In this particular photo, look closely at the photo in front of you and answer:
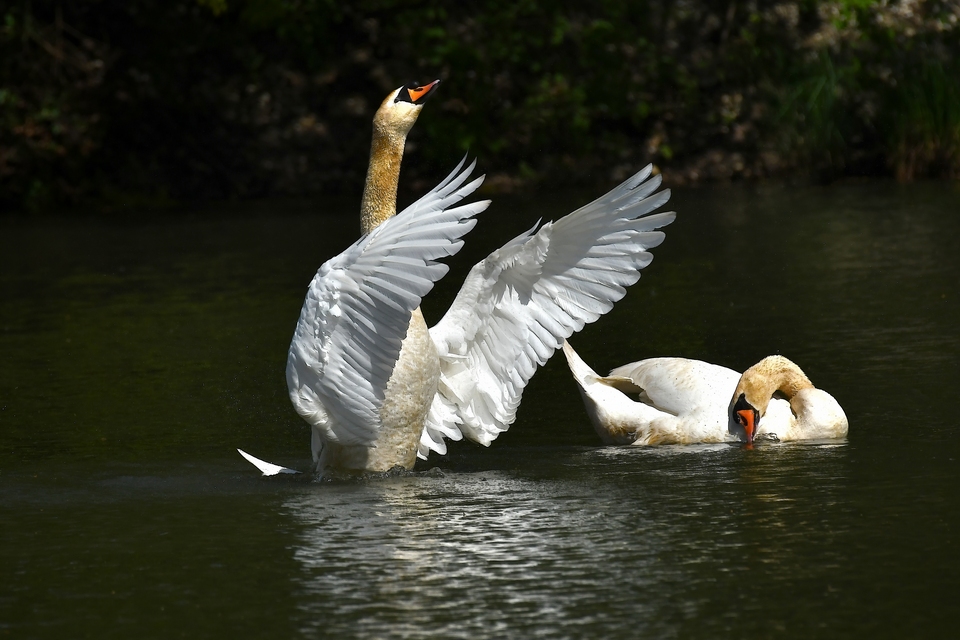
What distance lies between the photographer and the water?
5.20 m

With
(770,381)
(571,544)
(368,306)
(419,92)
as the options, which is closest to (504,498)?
(571,544)

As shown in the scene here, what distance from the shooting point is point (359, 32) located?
27.1 metres

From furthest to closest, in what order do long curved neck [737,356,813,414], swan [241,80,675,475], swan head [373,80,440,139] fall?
long curved neck [737,356,813,414]
swan head [373,80,440,139]
swan [241,80,675,475]

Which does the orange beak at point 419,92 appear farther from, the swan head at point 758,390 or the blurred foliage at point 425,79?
the blurred foliage at point 425,79

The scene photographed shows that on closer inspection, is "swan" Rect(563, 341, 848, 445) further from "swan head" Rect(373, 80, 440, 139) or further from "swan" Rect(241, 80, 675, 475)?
"swan head" Rect(373, 80, 440, 139)

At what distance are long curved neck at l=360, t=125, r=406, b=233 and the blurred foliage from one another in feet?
59.1

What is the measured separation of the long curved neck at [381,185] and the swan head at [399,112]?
0.04m

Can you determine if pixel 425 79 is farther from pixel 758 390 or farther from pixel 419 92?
pixel 758 390

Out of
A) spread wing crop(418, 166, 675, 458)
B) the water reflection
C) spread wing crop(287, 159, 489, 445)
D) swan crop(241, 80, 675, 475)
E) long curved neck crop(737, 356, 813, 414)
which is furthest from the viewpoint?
long curved neck crop(737, 356, 813, 414)

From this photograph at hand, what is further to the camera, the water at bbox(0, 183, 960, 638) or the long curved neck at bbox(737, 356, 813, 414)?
the long curved neck at bbox(737, 356, 813, 414)

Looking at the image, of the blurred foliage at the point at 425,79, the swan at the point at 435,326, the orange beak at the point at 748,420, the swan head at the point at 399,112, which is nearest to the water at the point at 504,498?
the orange beak at the point at 748,420

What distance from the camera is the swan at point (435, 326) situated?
258 inches

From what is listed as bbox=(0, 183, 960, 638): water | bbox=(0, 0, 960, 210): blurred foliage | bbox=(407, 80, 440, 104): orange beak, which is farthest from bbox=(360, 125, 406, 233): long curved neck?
bbox=(0, 0, 960, 210): blurred foliage

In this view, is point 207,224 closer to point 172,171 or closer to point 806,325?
point 172,171
